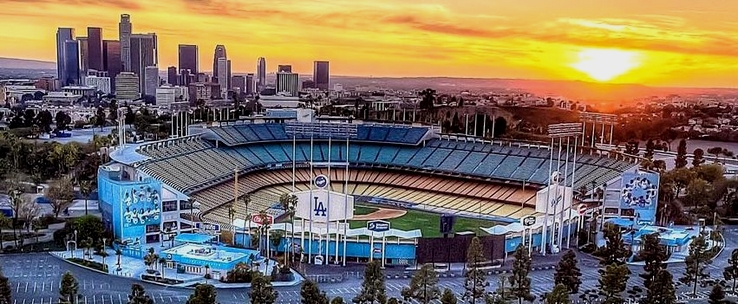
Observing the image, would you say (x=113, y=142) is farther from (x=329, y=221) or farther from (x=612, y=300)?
(x=612, y=300)

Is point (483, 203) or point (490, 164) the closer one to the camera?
point (483, 203)

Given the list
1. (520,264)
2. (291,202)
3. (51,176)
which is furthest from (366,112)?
(520,264)

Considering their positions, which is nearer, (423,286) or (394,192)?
(423,286)

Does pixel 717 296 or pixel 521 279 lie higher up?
pixel 521 279

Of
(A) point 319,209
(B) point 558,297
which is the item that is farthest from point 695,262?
(A) point 319,209

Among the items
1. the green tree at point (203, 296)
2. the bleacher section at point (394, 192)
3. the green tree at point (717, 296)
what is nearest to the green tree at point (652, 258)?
the green tree at point (717, 296)

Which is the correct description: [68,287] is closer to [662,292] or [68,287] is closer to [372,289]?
[372,289]
